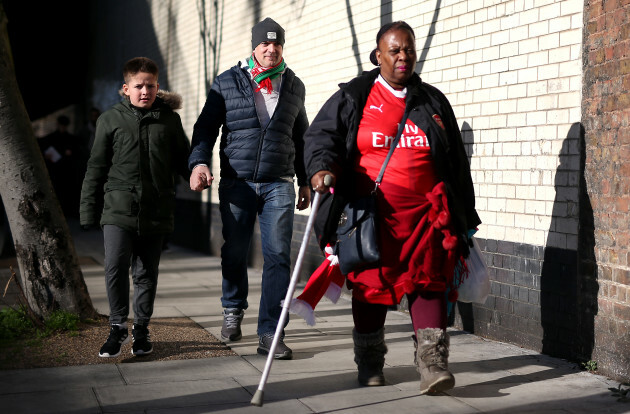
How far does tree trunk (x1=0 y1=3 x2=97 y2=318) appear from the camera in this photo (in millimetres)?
6102

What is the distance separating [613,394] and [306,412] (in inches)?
63.1

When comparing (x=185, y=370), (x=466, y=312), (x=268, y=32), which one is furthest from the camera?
(x=466, y=312)

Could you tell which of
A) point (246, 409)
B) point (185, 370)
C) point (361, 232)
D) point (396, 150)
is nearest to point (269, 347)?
point (185, 370)

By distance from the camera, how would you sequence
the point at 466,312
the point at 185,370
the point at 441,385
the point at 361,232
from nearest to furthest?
the point at 441,385 < the point at 361,232 < the point at 185,370 < the point at 466,312

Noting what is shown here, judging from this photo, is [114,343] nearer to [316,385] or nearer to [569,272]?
[316,385]

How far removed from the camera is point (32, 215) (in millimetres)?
6121

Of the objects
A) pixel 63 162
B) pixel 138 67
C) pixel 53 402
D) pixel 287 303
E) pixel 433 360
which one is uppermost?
pixel 138 67

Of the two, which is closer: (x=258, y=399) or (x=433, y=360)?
(x=258, y=399)

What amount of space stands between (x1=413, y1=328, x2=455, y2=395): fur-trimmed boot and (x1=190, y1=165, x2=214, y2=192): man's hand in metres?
1.64

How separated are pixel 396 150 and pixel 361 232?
0.45 metres

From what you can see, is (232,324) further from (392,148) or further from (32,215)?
(392,148)

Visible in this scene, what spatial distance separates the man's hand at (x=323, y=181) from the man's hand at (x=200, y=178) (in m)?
1.08

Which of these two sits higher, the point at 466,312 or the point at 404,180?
the point at 404,180

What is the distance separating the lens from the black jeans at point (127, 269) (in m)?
5.31
